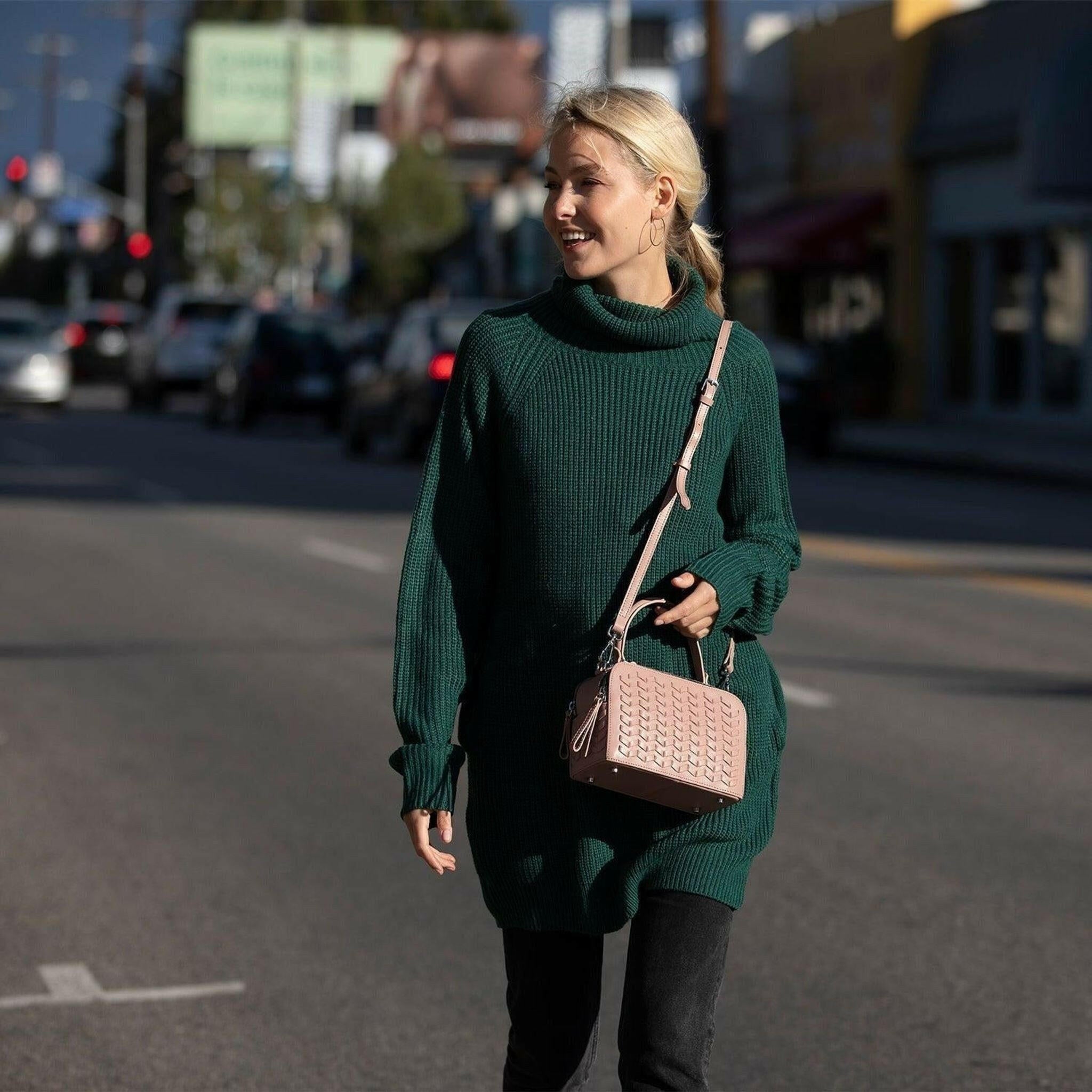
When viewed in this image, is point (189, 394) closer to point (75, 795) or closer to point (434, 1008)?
point (75, 795)

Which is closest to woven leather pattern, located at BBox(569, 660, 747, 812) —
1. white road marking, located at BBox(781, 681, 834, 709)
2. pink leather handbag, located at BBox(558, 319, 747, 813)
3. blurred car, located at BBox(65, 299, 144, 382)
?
pink leather handbag, located at BBox(558, 319, 747, 813)

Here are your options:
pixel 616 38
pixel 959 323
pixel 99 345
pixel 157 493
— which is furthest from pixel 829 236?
pixel 99 345

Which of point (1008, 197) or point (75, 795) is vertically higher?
point (1008, 197)

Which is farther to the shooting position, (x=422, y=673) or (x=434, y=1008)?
(x=434, y=1008)

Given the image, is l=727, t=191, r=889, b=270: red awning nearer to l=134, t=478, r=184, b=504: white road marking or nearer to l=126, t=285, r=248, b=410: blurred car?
l=126, t=285, r=248, b=410: blurred car

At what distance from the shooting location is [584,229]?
3.57 meters

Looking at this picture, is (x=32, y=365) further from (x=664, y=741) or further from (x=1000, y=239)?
(x=664, y=741)

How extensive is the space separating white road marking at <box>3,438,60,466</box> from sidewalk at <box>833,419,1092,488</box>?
9.01m

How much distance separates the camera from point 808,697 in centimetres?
994

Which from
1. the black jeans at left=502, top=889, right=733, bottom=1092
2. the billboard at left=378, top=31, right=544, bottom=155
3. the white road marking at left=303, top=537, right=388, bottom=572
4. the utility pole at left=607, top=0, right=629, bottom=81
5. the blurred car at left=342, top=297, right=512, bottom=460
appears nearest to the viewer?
the black jeans at left=502, top=889, right=733, bottom=1092

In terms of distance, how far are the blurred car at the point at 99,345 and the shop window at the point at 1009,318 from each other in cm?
2445

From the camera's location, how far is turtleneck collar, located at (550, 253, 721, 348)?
351 centimetres

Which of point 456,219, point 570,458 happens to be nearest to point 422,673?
point 570,458

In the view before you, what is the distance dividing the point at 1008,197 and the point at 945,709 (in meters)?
25.2
